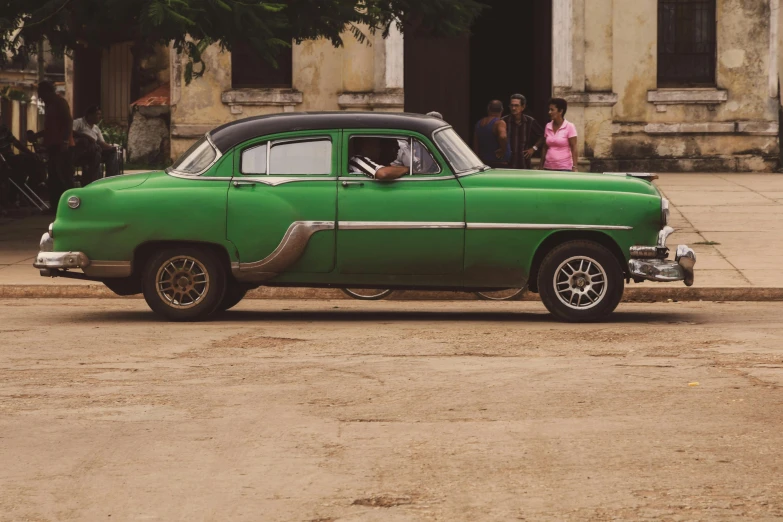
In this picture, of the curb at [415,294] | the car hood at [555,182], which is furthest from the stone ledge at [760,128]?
the car hood at [555,182]

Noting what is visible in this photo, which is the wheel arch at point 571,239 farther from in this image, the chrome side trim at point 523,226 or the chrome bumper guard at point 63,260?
the chrome bumper guard at point 63,260

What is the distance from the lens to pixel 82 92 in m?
37.0

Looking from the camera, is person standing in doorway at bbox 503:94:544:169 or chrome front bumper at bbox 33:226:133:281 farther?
person standing in doorway at bbox 503:94:544:169

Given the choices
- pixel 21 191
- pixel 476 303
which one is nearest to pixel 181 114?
pixel 21 191

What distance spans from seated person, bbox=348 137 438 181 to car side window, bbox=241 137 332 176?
218mm

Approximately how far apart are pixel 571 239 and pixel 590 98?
15.3 metres

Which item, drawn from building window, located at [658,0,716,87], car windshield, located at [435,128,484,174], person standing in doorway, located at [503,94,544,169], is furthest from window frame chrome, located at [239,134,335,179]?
building window, located at [658,0,716,87]

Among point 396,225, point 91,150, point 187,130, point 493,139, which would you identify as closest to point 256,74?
point 187,130

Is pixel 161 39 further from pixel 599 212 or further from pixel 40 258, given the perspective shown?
pixel 599 212

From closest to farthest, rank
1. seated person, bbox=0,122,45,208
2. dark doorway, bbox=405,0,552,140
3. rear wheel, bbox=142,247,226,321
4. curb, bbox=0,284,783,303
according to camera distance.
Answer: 1. rear wheel, bbox=142,247,226,321
2. curb, bbox=0,284,783,303
3. seated person, bbox=0,122,45,208
4. dark doorway, bbox=405,0,552,140

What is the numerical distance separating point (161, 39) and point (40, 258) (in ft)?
15.8

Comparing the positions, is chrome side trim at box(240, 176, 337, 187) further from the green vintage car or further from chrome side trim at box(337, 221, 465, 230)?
chrome side trim at box(337, 221, 465, 230)

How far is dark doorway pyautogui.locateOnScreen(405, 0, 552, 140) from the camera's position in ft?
91.9

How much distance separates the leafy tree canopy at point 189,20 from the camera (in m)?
15.3
